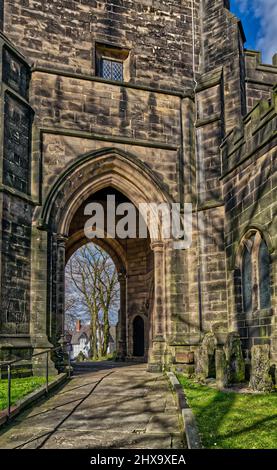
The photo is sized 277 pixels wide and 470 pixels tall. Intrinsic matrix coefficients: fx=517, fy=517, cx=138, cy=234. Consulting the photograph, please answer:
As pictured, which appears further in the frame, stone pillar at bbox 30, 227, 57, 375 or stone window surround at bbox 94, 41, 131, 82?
stone window surround at bbox 94, 41, 131, 82

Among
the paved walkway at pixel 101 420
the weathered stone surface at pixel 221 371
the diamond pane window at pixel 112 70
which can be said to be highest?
the diamond pane window at pixel 112 70

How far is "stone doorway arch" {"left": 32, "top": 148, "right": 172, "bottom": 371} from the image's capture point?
12.2 meters

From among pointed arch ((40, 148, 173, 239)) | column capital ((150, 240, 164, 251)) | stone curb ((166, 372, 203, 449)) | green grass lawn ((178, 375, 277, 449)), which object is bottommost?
green grass lawn ((178, 375, 277, 449))

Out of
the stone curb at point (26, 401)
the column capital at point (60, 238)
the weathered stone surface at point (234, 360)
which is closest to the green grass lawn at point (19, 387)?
the stone curb at point (26, 401)

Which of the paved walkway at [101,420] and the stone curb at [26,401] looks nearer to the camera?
the paved walkway at [101,420]

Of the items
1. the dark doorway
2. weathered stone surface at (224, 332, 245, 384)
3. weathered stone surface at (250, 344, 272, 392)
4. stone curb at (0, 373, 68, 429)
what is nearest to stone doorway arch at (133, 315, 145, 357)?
the dark doorway

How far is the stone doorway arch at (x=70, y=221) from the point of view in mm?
12227

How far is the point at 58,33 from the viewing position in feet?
45.7

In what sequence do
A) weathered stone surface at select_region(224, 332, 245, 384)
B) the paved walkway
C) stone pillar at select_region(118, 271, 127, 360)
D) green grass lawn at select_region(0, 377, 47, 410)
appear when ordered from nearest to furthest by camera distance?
the paved walkway → green grass lawn at select_region(0, 377, 47, 410) → weathered stone surface at select_region(224, 332, 245, 384) → stone pillar at select_region(118, 271, 127, 360)

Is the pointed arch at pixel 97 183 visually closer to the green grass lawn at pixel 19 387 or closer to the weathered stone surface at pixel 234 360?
the green grass lawn at pixel 19 387

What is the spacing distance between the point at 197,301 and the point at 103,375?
9.93 ft

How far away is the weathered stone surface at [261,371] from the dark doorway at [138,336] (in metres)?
11.1

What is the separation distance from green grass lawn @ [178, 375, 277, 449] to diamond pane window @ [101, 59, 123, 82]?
31.3 ft

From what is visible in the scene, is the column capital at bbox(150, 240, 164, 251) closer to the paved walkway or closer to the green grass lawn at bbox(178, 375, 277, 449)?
the paved walkway
